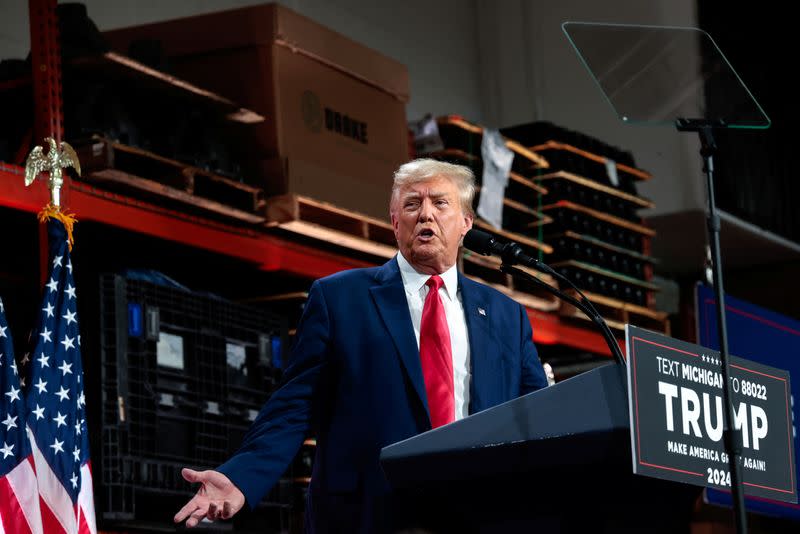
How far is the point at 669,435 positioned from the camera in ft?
8.73

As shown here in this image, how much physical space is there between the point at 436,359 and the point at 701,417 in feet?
2.34

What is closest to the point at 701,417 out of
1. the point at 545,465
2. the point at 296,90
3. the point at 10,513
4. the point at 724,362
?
the point at 724,362

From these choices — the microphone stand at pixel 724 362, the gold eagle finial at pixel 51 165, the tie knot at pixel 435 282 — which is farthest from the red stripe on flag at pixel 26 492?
the microphone stand at pixel 724 362

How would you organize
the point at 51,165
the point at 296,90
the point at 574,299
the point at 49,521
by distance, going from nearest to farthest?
1. the point at 574,299
2. the point at 49,521
3. the point at 51,165
4. the point at 296,90

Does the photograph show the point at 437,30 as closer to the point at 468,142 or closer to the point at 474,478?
the point at 468,142

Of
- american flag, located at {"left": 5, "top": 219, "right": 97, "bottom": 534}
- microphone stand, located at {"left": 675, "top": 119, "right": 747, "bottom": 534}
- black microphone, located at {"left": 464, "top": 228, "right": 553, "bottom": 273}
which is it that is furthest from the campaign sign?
american flag, located at {"left": 5, "top": 219, "right": 97, "bottom": 534}

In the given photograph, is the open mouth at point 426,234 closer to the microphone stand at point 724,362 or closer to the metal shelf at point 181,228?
the microphone stand at point 724,362

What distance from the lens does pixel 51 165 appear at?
5.15 metres

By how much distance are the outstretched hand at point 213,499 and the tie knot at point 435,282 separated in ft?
2.49

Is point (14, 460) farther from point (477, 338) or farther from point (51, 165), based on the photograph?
point (477, 338)

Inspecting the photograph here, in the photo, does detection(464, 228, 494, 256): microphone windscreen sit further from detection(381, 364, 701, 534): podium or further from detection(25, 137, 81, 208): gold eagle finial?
detection(25, 137, 81, 208): gold eagle finial

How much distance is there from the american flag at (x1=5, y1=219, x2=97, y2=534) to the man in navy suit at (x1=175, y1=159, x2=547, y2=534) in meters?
1.85

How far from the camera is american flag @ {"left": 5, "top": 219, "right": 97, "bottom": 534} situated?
483 cm

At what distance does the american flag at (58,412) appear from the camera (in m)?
4.83
